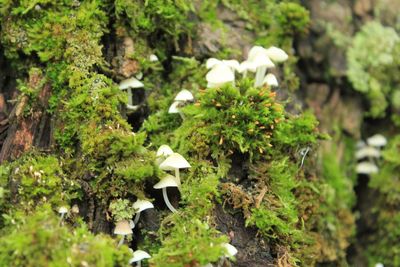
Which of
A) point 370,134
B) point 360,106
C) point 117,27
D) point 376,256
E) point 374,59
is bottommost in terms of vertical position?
point 376,256

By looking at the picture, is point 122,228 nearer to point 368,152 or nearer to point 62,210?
point 62,210

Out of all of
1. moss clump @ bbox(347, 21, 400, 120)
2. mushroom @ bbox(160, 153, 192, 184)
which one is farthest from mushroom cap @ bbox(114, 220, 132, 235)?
moss clump @ bbox(347, 21, 400, 120)

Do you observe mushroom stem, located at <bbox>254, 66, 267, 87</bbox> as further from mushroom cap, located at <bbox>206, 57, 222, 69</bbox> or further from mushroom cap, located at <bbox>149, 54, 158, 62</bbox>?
mushroom cap, located at <bbox>149, 54, 158, 62</bbox>

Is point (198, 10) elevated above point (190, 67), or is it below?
above

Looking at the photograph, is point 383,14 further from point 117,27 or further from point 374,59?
point 117,27

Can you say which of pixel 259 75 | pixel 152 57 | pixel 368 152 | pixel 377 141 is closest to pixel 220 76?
pixel 259 75

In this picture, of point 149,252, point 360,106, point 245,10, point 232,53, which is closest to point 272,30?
point 245,10
